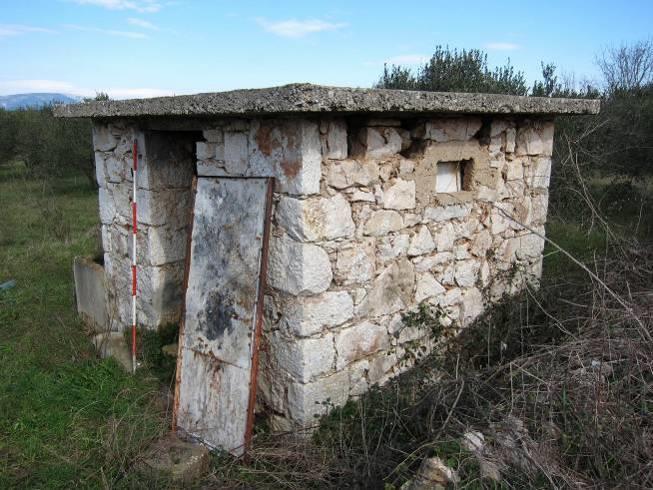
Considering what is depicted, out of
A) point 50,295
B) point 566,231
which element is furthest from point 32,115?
point 566,231

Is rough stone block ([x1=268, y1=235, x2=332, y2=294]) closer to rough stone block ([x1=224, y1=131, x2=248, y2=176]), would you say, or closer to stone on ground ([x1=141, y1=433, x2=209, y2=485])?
rough stone block ([x1=224, y1=131, x2=248, y2=176])

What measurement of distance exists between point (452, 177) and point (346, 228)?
115 centimetres

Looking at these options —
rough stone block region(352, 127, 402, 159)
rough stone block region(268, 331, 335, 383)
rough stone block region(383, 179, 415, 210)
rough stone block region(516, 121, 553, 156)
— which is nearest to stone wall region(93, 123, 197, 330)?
rough stone block region(268, 331, 335, 383)

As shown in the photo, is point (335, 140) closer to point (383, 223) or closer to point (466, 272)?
point (383, 223)

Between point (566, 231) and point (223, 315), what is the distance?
19.1 feet

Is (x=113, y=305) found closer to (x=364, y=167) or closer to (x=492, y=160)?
(x=364, y=167)

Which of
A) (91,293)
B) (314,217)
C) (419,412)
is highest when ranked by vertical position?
(314,217)

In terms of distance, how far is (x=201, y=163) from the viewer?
3316 mm

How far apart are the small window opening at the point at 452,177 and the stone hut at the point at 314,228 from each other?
12 millimetres

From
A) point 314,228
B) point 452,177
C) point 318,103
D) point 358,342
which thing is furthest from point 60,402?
point 452,177

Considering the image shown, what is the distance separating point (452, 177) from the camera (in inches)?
146

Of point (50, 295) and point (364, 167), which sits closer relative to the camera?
point (364, 167)

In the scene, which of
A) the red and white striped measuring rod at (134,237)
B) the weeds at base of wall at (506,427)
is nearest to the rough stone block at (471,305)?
the weeds at base of wall at (506,427)

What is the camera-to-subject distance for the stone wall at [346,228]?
9.38 feet
